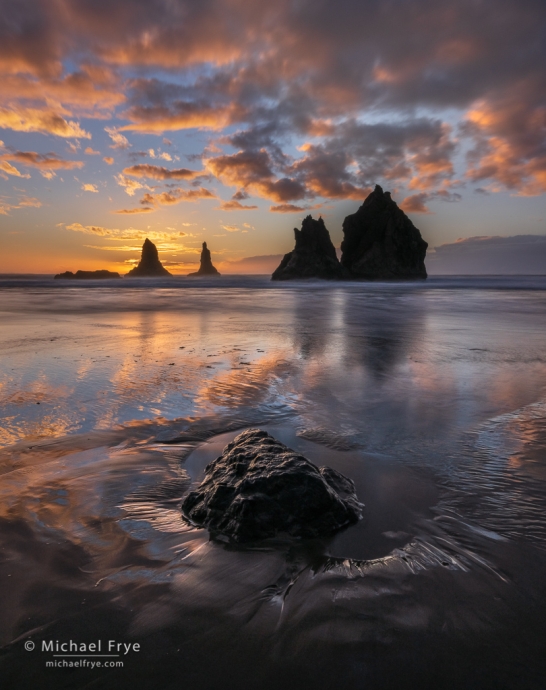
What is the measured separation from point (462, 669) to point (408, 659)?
20 centimetres

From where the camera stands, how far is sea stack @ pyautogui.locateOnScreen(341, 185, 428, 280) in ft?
296

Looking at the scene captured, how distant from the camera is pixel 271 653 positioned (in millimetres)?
1583

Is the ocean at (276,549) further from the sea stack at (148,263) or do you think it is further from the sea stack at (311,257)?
the sea stack at (148,263)

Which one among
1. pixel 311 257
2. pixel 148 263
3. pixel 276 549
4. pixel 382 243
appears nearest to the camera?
pixel 276 549

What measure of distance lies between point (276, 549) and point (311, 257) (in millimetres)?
93575

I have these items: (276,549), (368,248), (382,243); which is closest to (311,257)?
(368,248)

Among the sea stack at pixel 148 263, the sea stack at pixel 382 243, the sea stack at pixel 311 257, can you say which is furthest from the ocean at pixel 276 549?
the sea stack at pixel 148 263

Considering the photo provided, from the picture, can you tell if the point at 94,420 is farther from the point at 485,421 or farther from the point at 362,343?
the point at 362,343

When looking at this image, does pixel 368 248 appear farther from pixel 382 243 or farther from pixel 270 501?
pixel 270 501

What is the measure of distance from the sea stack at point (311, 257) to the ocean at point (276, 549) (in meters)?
87.7

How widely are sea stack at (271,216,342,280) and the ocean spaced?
87.7m

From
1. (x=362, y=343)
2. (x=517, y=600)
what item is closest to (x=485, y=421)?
(x=517, y=600)

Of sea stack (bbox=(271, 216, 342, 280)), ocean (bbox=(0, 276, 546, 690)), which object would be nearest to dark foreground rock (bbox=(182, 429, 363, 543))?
ocean (bbox=(0, 276, 546, 690))

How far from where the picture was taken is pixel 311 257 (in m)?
92.6
